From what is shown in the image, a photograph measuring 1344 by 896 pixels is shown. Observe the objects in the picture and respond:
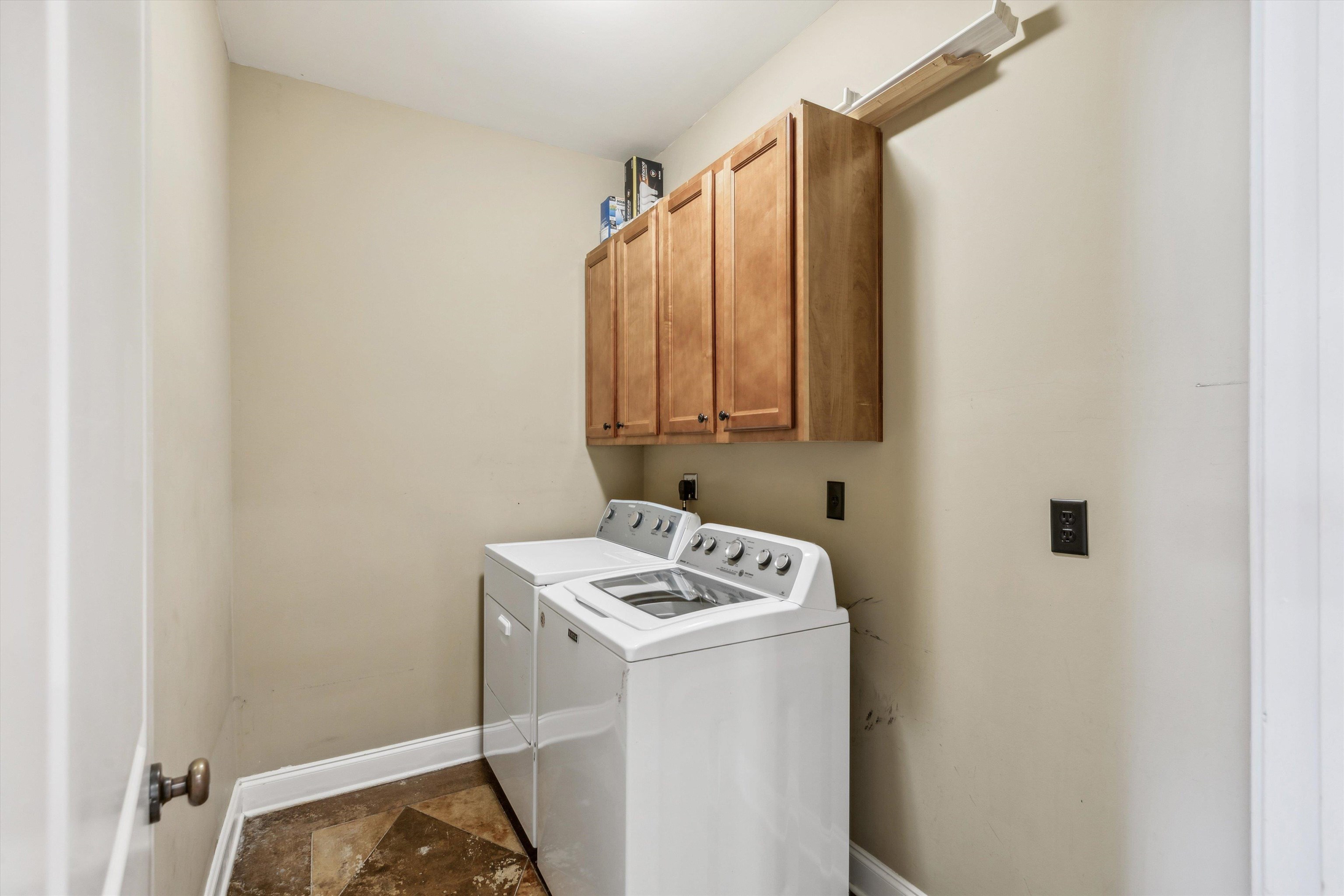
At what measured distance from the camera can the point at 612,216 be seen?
257 cm

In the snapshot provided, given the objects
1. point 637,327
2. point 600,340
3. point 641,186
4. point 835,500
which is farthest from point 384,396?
point 835,500

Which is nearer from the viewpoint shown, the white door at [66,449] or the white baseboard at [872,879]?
the white door at [66,449]

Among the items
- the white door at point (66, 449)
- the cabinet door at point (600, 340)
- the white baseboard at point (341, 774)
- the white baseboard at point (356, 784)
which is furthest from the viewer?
the cabinet door at point (600, 340)

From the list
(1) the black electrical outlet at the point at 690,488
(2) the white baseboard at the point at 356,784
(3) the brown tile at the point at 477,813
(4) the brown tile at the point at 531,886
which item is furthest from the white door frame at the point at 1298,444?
(3) the brown tile at the point at 477,813

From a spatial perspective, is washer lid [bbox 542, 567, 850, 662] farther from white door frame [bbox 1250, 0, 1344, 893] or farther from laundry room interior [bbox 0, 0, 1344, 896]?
white door frame [bbox 1250, 0, 1344, 893]

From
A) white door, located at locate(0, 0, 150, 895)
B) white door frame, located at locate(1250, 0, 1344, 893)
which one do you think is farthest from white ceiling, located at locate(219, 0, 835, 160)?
white door, located at locate(0, 0, 150, 895)

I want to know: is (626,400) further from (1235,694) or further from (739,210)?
(1235,694)

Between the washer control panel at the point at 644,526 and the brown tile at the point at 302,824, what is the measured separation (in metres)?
1.05

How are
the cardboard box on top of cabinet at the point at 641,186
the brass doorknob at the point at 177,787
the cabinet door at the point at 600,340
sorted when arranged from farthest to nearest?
the cardboard box on top of cabinet at the point at 641,186 < the cabinet door at the point at 600,340 < the brass doorknob at the point at 177,787

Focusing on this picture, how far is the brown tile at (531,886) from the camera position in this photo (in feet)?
5.66

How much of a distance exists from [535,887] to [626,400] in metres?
1.59

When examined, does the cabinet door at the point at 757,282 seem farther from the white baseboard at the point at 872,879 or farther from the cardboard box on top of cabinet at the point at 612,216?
the white baseboard at the point at 872,879

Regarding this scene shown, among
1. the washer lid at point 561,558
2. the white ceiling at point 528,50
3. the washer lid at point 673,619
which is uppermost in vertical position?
the white ceiling at point 528,50

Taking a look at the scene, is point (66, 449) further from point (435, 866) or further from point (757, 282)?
point (435, 866)
